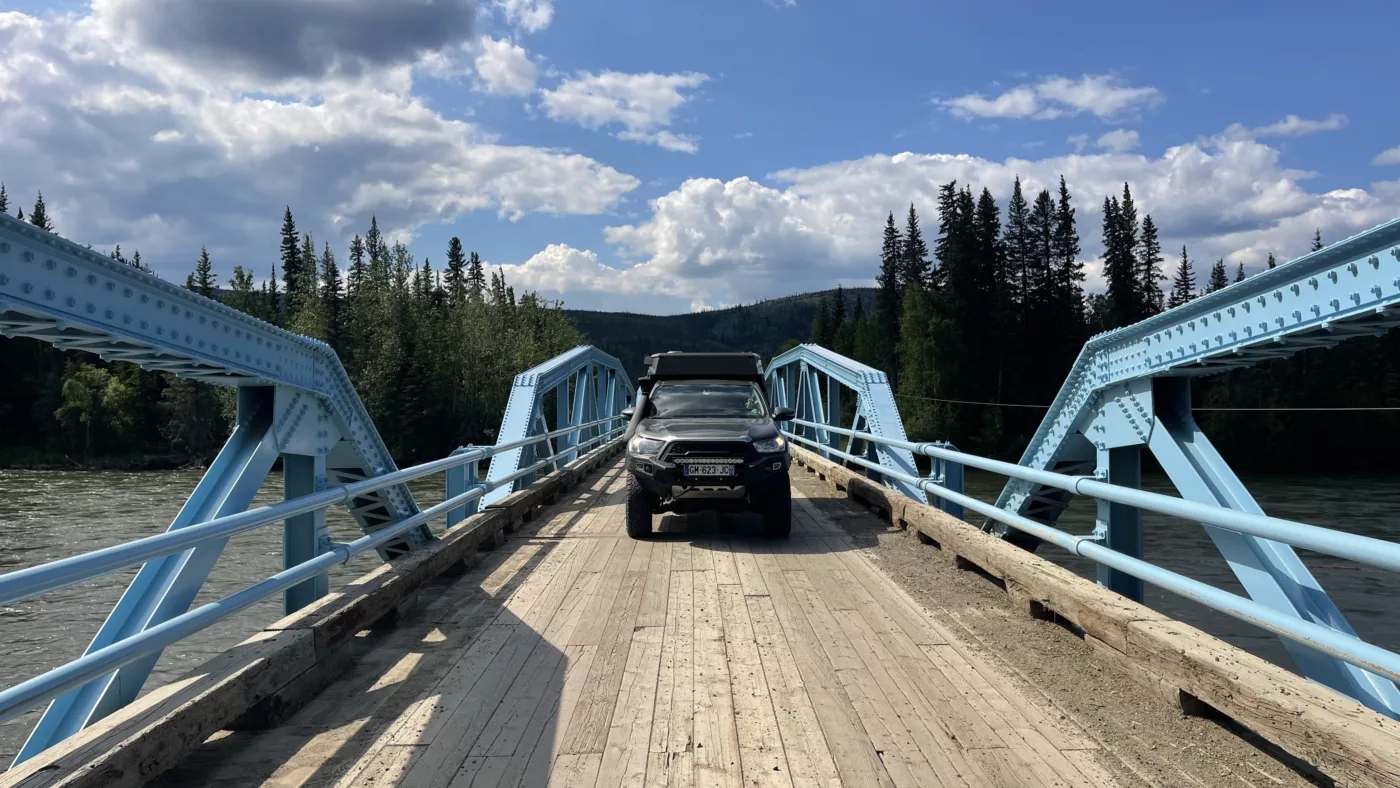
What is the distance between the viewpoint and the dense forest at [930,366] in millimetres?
57688

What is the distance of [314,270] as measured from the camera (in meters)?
85.8

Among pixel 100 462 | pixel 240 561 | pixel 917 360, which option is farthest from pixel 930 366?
pixel 100 462

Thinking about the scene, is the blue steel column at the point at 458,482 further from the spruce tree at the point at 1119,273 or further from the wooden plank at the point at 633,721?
the spruce tree at the point at 1119,273

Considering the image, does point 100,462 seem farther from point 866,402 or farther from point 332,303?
Answer: point 866,402

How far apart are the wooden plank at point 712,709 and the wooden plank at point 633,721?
0.21 m

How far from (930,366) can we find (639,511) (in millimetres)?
55040

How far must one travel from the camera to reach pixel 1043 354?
211 feet

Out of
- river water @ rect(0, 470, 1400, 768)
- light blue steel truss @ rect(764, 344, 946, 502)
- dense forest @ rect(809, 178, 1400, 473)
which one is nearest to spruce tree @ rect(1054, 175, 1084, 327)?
dense forest @ rect(809, 178, 1400, 473)

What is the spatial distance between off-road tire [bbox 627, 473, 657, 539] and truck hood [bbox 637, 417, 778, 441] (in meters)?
0.59

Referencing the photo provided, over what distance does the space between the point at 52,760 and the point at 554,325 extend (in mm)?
76671

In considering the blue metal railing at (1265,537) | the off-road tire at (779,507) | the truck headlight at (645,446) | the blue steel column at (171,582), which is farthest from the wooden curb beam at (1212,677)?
the blue steel column at (171,582)

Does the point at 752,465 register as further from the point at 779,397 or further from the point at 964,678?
the point at 779,397

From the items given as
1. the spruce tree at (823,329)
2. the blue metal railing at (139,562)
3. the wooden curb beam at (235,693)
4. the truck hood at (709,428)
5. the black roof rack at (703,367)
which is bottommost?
the wooden curb beam at (235,693)

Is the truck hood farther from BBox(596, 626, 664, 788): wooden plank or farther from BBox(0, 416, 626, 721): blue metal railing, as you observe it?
BBox(596, 626, 664, 788): wooden plank
